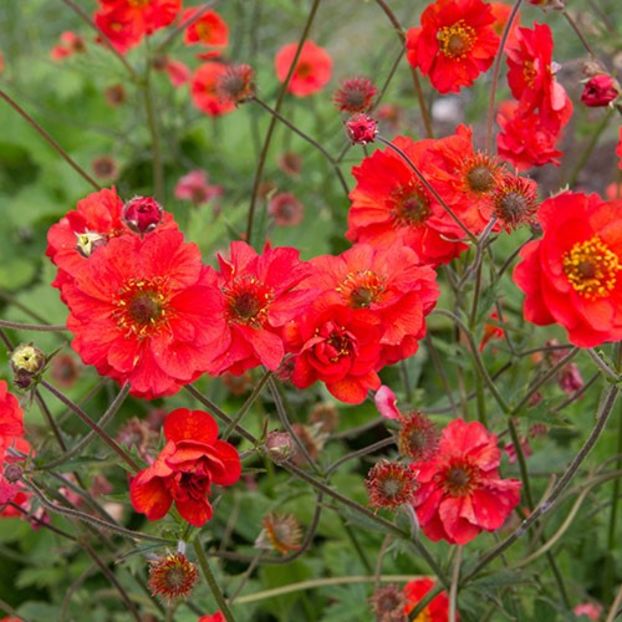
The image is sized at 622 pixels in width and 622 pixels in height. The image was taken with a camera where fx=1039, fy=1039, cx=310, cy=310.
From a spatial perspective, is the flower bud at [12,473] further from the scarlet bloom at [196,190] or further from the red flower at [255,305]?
the scarlet bloom at [196,190]

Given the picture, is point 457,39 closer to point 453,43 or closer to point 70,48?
point 453,43

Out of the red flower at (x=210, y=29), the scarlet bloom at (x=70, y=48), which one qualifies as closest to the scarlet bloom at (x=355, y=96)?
the red flower at (x=210, y=29)

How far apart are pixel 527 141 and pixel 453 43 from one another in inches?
8.1

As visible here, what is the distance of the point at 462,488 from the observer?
1.57 metres

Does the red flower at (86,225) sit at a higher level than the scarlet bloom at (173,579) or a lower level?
higher

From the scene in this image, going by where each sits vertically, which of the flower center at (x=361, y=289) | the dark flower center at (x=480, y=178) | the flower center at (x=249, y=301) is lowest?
the flower center at (x=361, y=289)

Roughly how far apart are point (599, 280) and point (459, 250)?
0.81 ft

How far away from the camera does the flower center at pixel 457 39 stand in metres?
1.65

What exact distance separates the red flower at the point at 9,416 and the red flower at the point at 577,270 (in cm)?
66

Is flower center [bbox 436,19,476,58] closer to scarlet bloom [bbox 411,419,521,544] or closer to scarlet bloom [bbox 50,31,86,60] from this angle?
scarlet bloom [bbox 411,419,521,544]

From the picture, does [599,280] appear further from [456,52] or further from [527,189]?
[456,52]

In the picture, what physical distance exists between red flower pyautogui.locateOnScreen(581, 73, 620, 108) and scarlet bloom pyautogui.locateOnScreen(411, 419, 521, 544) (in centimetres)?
51

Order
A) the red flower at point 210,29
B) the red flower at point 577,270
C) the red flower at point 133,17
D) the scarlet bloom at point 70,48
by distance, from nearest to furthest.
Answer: the red flower at point 577,270 < the red flower at point 133,17 < the red flower at point 210,29 < the scarlet bloom at point 70,48

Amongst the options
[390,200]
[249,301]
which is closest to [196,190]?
[390,200]
